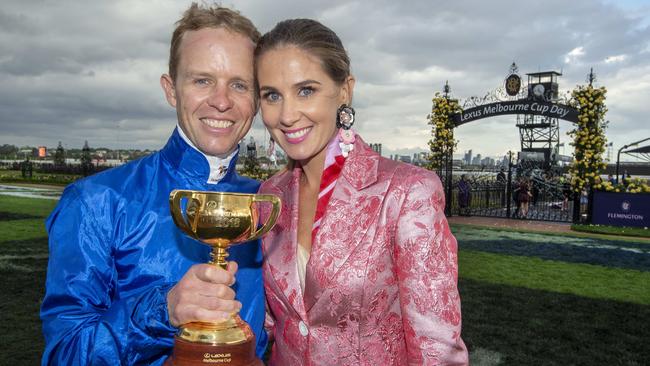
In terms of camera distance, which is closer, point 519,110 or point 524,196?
point 519,110

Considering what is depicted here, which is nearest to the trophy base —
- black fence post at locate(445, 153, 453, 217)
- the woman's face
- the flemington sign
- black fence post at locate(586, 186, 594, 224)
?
the woman's face

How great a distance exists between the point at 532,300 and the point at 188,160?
794 cm

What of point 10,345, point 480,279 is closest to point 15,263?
point 10,345

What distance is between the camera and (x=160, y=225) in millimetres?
2156

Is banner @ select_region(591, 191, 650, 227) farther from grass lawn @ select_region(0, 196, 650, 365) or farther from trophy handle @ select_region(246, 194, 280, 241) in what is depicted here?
trophy handle @ select_region(246, 194, 280, 241)

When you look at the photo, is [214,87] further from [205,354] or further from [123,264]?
[205,354]

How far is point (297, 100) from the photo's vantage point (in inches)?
88.8

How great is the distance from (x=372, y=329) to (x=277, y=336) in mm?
486

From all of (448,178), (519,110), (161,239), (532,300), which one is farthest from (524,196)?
(161,239)

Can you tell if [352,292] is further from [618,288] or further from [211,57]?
[618,288]

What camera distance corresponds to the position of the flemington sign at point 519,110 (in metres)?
18.7

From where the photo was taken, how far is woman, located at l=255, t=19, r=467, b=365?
6.73 feet

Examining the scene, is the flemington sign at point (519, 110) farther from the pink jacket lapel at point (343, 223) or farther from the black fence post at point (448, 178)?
the pink jacket lapel at point (343, 223)

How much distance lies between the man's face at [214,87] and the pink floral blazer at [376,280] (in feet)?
1.80
